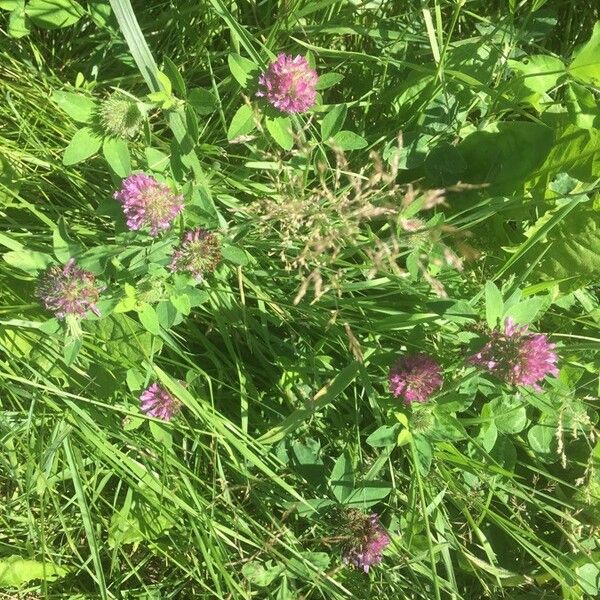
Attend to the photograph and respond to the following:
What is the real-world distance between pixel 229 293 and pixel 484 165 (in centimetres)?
76

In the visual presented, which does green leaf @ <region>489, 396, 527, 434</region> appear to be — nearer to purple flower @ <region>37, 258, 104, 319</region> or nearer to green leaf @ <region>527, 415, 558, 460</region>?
green leaf @ <region>527, 415, 558, 460</region>

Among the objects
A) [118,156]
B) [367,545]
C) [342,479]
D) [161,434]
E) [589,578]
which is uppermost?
[118,156]

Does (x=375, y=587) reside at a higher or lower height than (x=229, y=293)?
lower

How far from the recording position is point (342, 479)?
1839 millimetres

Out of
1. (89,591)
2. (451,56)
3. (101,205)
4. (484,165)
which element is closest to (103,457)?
(89,591)

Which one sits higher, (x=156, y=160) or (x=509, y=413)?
(x=156, y=160)

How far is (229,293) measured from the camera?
180 cm

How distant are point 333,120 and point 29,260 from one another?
780 mm

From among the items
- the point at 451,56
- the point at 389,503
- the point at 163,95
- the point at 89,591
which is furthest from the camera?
the point at 89,591

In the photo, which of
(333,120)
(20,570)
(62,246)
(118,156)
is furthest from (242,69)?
(20,570)

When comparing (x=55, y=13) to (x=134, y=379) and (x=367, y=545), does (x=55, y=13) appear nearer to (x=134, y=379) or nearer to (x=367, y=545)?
(x=134, y=379)

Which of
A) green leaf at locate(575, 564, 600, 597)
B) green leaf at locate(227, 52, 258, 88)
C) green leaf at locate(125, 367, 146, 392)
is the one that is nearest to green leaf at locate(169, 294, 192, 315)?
green leaf at locate(125, 367, 146, 392)

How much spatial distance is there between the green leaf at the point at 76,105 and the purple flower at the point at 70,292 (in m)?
0.32

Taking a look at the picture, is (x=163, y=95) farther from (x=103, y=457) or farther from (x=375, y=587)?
(x=375, y=587)
